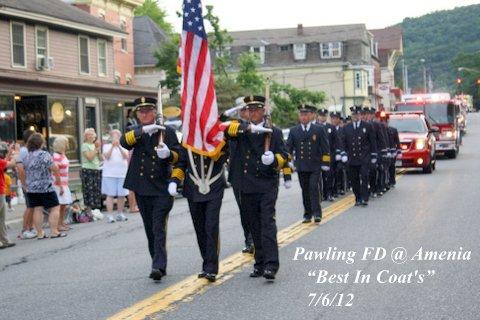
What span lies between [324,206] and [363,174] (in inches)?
Result: 39.8

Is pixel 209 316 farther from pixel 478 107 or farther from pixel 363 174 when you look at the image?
pixel 478 107

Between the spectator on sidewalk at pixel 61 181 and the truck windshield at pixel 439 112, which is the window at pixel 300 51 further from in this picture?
the spectator on sidewalk at pixel 61 181

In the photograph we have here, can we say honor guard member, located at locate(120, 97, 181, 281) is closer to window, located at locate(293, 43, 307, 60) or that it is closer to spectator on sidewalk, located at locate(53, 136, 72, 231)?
spectator on sidewalk, located at locate(53, 136, 72, 231)

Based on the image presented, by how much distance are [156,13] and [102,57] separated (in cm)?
3807

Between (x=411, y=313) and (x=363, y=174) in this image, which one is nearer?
(x=411, y=313)

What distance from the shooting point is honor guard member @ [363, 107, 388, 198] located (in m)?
19.5

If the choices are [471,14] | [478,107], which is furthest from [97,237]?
[478,107]

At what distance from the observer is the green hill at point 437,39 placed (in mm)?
146625

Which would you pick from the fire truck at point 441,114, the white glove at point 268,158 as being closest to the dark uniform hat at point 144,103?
the white glove at point 268,158

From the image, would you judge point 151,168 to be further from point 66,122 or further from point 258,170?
point 66,122

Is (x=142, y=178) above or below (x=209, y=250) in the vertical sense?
above

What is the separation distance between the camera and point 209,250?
9.40 m

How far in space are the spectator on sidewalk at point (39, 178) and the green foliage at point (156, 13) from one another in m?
59.9

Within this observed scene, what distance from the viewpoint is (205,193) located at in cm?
945
